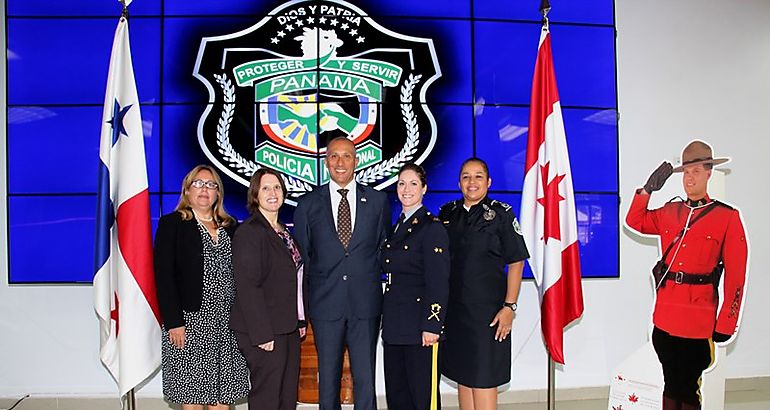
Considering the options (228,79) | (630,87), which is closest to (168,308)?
(228,79)

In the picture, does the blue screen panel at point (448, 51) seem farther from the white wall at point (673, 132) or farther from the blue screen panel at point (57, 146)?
the blue screen panel at point (57, 146)

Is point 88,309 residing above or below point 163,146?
below

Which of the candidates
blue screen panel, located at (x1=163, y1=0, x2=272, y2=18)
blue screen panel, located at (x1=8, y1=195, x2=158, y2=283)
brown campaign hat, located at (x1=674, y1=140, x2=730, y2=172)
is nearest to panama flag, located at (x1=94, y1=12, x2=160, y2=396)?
blue screen panel, located at (x1=163, y1=0, x2=272, y2=18)

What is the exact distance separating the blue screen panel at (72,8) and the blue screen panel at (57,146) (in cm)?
69

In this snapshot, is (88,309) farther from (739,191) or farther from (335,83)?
(739,191)

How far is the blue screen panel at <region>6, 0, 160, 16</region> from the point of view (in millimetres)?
3984

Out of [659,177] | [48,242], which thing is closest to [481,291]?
[659,177]

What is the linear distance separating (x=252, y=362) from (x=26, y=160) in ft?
8.54

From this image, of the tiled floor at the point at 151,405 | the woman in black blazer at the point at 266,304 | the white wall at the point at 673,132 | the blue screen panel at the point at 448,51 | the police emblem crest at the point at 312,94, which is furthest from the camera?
the white wall at the point at 673,132

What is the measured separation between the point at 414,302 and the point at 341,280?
14.7 inches

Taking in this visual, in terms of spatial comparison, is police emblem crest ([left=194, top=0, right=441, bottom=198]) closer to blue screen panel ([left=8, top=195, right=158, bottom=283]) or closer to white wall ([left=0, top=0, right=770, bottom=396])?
blue screen panel ([left=8, top=195, right=158, bottom=283])

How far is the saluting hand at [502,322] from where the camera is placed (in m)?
2.76

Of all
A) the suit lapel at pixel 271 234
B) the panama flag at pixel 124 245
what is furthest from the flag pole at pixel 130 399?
the suit lapel at pixel 271 234

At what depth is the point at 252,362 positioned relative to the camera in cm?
260
